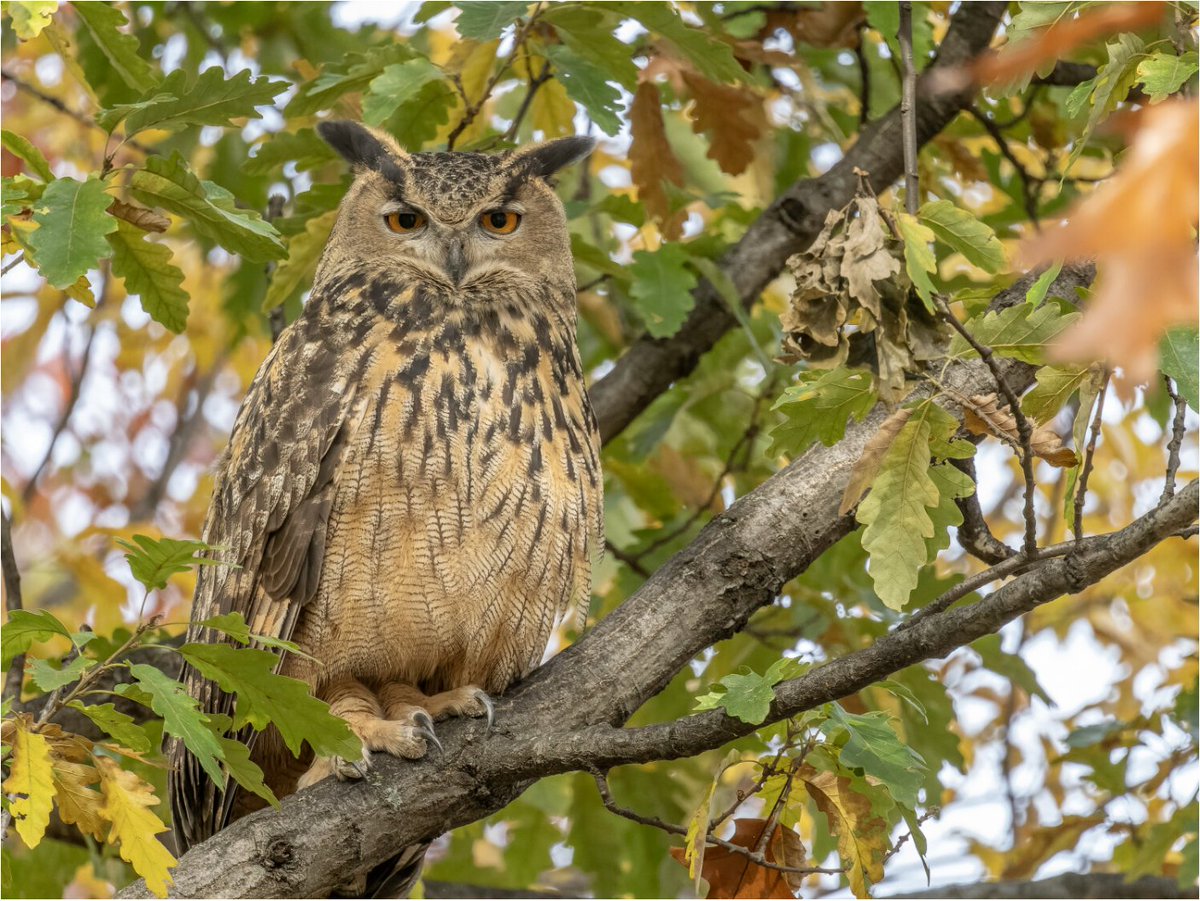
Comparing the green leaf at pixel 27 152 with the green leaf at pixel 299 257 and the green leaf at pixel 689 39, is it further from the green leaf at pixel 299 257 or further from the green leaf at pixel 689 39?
the green leaf at pixel 689 39

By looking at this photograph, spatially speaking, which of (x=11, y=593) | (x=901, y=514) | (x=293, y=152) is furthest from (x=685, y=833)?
(x=293, y=152)

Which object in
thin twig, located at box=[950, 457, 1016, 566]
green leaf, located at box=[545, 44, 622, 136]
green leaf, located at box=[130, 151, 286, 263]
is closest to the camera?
thin twig, located at box=[950, 457, 1016, 566]

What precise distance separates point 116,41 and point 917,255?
1604 millimetres

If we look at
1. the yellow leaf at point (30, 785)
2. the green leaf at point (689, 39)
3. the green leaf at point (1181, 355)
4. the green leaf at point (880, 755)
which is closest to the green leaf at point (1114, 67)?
the green leaf at point (1181, 355)

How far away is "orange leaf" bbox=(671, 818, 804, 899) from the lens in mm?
2125

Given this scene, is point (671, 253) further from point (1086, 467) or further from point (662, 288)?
point (1086, 467)

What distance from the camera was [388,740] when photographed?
7.45 ft

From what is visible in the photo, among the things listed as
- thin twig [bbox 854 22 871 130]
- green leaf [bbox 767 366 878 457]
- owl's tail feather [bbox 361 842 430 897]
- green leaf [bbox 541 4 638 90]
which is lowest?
owl's tail feather [bbox 361 842 430 897]

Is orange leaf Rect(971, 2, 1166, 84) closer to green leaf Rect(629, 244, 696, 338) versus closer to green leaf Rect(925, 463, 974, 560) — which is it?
green leaf Rect(925, 463, 974, 560)

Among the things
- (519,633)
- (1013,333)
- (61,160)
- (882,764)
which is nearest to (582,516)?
(519,633)

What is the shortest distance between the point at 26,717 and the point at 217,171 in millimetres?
2353

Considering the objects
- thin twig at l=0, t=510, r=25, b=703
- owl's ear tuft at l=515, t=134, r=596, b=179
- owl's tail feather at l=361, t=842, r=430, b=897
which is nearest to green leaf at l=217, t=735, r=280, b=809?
thin twig at l=0, t=510, r=25, b=703

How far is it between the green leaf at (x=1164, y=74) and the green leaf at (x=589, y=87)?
3.75ft

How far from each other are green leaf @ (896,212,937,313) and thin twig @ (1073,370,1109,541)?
0.30 m
